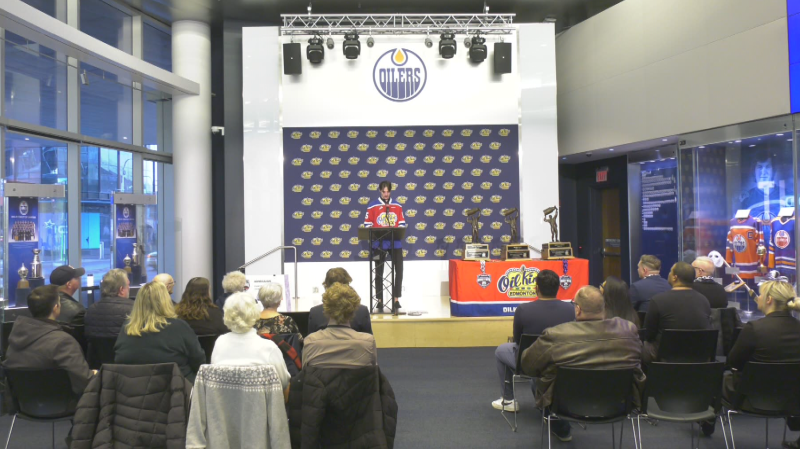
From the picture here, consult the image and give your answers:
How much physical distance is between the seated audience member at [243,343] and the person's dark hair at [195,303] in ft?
3.34

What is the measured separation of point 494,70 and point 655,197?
10.8 feet

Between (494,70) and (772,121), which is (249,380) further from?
(494,70)

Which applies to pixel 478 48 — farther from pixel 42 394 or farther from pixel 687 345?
pixel 42 394

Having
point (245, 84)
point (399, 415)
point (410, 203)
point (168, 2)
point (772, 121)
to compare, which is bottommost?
point (399, 415)

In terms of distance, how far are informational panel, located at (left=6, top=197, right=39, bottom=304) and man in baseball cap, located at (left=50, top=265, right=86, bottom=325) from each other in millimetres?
2162

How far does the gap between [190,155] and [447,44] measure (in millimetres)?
4555

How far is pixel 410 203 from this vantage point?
Answer: 909 centimetres

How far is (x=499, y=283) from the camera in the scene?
7074 millimetres

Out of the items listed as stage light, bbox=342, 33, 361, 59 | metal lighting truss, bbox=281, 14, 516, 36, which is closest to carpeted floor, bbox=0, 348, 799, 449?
stage light, bbox=342, 33, 361, 59

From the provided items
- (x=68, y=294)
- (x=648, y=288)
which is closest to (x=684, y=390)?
(x=648, y=288)

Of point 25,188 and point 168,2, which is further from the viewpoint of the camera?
point 168,2

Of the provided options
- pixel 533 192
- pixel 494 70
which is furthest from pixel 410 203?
pixel 494 70

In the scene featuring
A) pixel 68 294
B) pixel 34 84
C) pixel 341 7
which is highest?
pixel 341 7

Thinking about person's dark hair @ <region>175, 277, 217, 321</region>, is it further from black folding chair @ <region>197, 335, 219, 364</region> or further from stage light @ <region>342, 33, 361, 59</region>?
stage light @ <region>342, 33, 361, 59</region>
